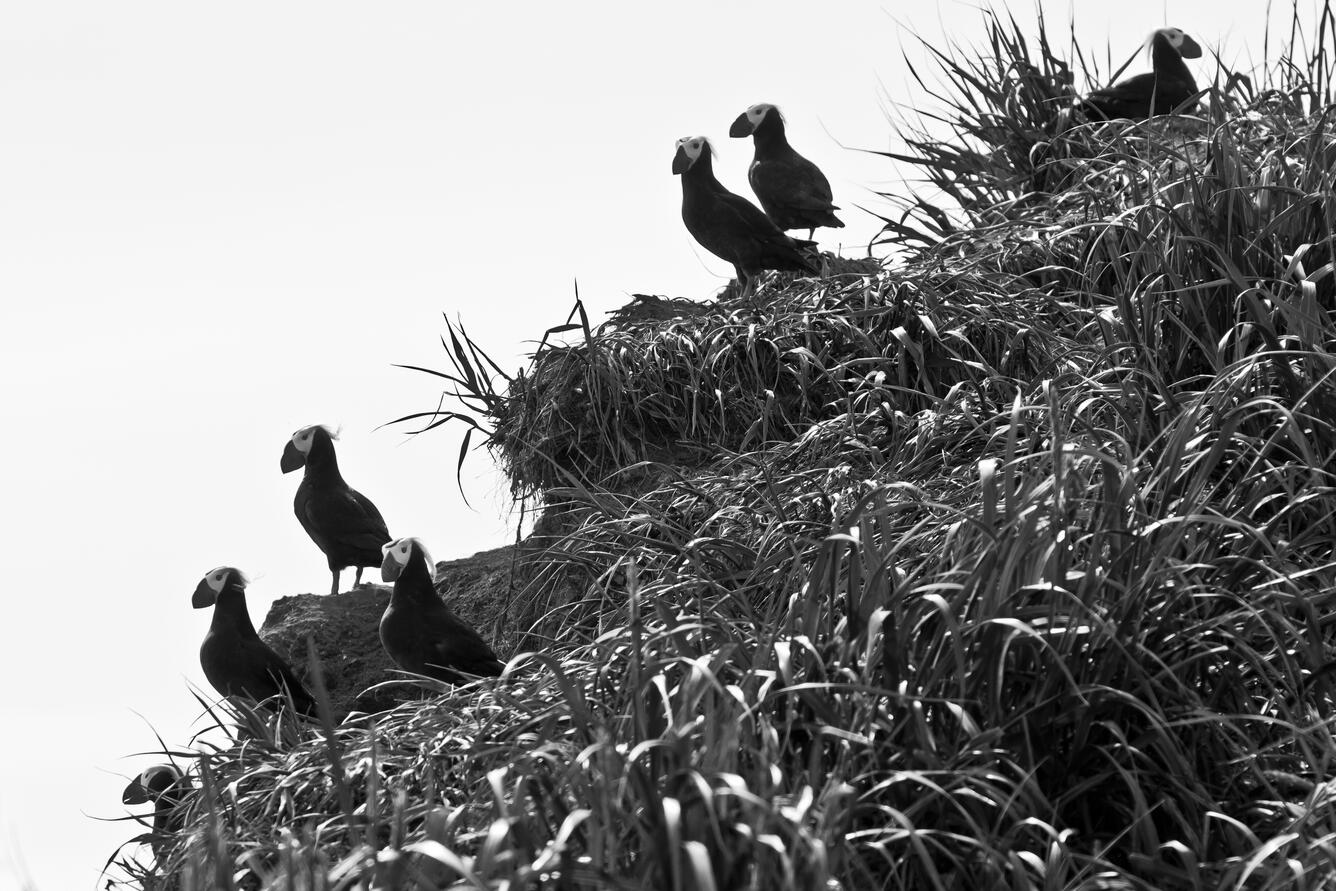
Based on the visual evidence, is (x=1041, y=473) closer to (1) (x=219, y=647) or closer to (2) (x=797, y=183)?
(1) (x=219, y=647)

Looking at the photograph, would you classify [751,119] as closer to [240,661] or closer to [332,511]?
[332,511]

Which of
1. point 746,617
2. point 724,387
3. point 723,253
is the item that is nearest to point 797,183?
point 723,253

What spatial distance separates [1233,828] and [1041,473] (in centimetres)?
87

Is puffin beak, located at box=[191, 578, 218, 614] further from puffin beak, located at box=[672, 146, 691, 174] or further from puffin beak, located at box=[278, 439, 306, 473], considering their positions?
puffin beak, located at box=[672, 146, 691, 174]

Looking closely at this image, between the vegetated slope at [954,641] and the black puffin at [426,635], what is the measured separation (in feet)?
1.12

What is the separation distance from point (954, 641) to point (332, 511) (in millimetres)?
4336

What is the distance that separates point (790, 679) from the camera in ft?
9.32

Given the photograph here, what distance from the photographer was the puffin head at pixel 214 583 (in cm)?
600

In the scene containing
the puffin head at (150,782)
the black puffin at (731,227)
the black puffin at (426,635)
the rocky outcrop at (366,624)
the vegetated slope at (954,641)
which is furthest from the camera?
the black puffin at (731,227)

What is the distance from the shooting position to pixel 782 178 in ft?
23.8

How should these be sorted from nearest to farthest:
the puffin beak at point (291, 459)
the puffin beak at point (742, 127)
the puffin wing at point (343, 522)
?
1. the puffin wing at point (343, 522)
2. the puffin beak at point (291, 459)
3. the puffin beak at point (742, 127)

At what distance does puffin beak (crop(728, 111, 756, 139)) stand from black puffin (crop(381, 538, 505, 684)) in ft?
9.69

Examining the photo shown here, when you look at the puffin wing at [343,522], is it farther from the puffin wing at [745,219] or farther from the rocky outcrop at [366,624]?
the puffin wing at [745,219]

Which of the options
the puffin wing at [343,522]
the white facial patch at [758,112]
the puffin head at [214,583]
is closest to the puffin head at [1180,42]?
the white facial patch at [758,112]
